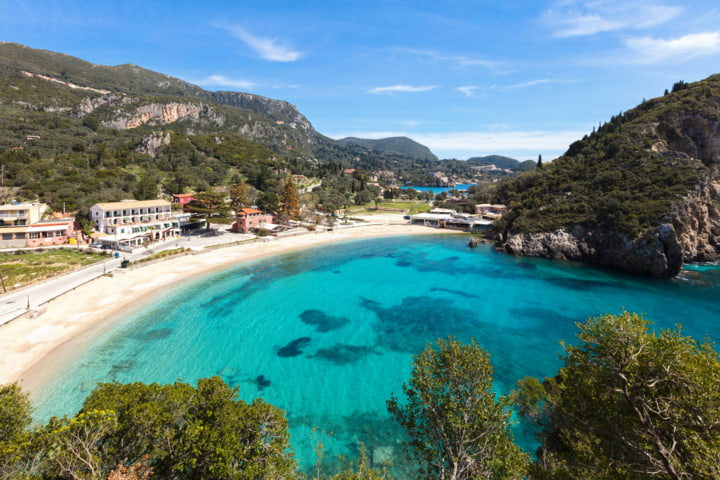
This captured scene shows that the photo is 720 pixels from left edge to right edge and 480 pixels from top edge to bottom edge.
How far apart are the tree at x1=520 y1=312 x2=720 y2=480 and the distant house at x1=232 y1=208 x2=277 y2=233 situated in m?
58.6

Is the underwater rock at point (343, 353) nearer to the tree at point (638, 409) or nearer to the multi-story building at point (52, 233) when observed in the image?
the tree at point (638, 409)

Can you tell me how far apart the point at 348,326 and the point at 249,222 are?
141 feet

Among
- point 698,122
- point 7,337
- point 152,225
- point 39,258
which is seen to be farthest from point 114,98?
point 698,122

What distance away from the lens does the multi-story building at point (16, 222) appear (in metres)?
38.2

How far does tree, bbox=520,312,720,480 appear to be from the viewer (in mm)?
6609

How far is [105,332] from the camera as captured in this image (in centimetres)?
2250

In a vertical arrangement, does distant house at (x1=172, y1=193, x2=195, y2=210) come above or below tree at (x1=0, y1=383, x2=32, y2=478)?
above

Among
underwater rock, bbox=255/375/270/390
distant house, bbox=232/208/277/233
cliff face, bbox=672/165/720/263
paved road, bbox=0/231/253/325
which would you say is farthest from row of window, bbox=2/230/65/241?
cliff face, bbox=672/165/720/263

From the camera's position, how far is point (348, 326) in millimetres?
26406

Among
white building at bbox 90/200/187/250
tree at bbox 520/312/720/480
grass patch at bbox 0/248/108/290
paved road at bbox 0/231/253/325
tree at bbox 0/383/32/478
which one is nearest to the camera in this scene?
tree at bbox 520/312/720/480

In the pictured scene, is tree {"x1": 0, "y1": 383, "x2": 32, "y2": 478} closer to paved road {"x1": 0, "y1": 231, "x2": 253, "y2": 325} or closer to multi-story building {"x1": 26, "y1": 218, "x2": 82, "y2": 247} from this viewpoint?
paved road {"x1": 0, "y1": 231, "x2": 253, "y2": 325}

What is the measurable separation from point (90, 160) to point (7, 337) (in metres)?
73.8

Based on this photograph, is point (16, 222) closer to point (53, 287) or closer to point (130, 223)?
point (130, 223)

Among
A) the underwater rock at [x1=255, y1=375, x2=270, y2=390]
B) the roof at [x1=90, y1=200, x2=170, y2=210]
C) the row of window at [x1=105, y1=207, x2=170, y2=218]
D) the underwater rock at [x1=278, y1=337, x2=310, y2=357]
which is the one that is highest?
the roof at [x1=90, y1=200, x2=170, y2=210]
